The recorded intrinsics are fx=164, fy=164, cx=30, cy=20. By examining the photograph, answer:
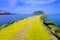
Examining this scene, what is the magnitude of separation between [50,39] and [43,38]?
2.02ft

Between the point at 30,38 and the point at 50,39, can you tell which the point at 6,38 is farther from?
the point at 50,39

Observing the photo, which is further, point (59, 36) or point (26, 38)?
point (59, 36)

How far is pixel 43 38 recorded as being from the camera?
47.4 feet

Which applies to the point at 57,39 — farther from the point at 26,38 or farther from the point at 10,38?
the point at 10,38

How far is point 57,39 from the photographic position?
15312 millimetres

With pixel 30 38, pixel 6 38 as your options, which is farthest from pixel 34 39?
pixel 6 38

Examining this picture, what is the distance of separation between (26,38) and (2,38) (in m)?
2.08

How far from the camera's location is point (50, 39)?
1435 cm

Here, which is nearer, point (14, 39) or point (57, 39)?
point (14, 39)

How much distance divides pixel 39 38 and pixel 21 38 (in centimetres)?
158

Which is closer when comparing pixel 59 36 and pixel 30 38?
pixel 30 38

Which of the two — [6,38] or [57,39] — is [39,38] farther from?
[6,38]

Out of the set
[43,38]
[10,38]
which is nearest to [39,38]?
[43,38]

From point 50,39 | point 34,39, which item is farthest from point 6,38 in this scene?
point 50,39
